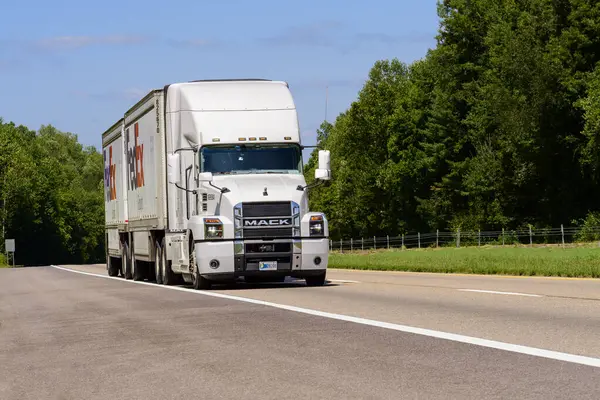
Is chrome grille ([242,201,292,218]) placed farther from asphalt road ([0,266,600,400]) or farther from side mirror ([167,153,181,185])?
asphalt road ([0,266,600,400])

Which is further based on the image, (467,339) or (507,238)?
(507,238)

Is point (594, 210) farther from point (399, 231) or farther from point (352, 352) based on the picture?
point (352, 352)

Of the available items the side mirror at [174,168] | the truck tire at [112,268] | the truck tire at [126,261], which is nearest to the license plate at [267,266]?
the side mirror at [174,168]

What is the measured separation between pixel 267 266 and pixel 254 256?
34cm

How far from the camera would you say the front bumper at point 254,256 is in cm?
2264

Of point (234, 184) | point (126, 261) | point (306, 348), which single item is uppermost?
point (234, 184)

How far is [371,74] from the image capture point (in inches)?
4454

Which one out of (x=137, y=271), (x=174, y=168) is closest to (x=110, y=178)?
(x=137, y=271)

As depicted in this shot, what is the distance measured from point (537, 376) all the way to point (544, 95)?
57580 millimetres

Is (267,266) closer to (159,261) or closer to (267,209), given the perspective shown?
(267,209)

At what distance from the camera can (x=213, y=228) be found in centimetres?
2267

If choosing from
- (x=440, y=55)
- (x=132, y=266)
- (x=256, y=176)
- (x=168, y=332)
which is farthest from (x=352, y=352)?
(x=440, y=55)

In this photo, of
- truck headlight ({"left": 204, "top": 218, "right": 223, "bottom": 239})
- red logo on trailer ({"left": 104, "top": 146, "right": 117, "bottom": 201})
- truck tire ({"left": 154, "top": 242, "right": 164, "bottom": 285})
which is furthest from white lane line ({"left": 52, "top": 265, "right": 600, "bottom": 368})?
red logo on trailer ({"left": 104, "top": 146, "right": 117, "bottom": 201})

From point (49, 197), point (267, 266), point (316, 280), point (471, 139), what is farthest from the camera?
point (49, 197)
